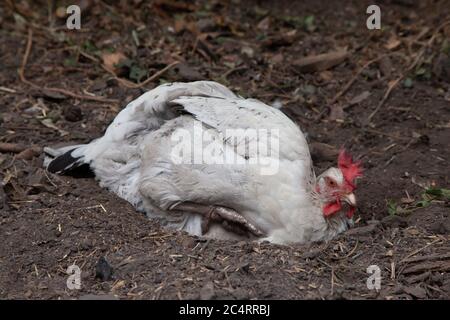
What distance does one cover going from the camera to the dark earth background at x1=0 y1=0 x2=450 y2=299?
411 cm

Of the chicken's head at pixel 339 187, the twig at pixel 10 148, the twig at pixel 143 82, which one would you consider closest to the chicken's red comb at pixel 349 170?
the chicken's head at pixel 339 187

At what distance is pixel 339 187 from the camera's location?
4766 millimetres

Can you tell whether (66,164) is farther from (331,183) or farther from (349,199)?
(349,199)

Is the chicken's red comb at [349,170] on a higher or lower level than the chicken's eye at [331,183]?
higher

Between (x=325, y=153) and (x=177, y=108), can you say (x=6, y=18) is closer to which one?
(x=177, y=108)

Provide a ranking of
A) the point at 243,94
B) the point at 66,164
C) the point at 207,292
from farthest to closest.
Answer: the point at 243,94, the point at 66,164, the point at 207,292

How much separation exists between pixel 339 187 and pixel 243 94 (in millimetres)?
1931

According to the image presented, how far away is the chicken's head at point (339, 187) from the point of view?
477 cm
